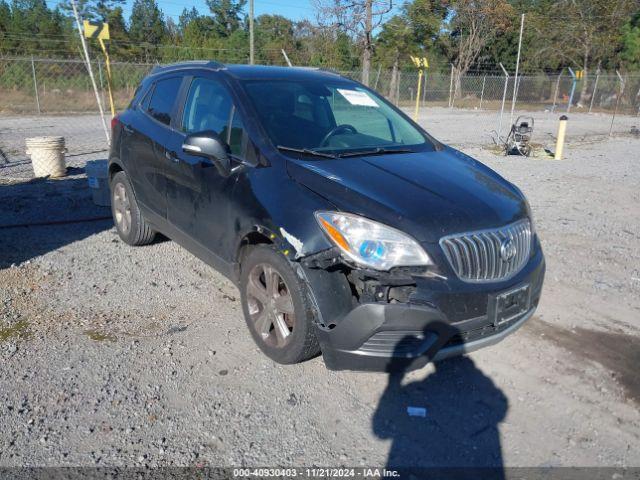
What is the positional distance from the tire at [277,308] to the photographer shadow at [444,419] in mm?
555

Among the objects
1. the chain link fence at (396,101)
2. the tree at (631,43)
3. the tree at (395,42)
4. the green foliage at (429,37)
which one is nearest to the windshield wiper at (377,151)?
the chain link fence at (396,101)

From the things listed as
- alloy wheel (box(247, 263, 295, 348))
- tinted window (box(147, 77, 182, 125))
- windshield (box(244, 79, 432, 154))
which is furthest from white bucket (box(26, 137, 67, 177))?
alloy wheel (box(247, 263, 295, 348))

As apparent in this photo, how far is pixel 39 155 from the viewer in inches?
339

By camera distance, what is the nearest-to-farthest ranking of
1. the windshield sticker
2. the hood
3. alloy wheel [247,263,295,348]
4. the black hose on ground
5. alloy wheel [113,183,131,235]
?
the hood → alloy wheel [247,263,295,348] → the windshield sticker → alloy wheel [113,183,131,235] → the black hose on ground

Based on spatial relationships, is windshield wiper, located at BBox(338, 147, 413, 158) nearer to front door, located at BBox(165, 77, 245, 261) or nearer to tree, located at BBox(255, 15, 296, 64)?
front door, located at BBox(165, 77, 245, 261)

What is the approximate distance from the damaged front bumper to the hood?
0.35 m

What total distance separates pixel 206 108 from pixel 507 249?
252 centimetres

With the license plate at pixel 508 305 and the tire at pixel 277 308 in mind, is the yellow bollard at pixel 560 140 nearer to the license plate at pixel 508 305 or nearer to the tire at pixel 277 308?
the license plate at pixel 508 305

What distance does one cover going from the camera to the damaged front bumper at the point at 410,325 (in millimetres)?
2842

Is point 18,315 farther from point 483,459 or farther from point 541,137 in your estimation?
point 541,137

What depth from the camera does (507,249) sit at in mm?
3199

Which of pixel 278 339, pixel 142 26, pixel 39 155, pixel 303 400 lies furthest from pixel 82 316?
pixel 142 26

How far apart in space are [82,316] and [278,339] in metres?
1.73

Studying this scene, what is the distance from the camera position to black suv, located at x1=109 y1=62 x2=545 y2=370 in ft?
9.57
